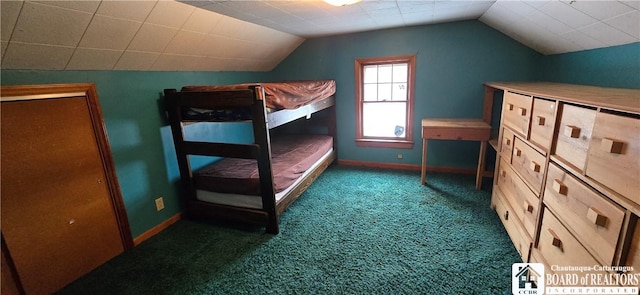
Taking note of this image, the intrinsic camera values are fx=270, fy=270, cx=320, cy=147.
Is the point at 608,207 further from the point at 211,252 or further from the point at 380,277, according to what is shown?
the point at 211,252

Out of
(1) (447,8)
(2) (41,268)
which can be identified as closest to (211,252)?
(2) (41,268)

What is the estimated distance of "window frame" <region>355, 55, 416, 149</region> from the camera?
140 inches

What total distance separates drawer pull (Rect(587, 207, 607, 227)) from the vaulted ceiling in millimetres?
1195

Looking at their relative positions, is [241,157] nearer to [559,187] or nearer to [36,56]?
[36,56]

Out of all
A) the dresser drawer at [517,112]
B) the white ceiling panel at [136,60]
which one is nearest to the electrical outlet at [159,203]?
the white ceiling panel at [136,60]

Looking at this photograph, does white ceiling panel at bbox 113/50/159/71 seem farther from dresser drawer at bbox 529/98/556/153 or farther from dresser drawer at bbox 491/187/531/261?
dresser drawer at bbox 491/187/531/261

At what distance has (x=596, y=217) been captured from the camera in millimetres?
1067

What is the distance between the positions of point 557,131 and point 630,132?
0.53 m

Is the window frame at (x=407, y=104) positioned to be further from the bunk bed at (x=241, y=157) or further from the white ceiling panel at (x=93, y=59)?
the white ceiling panel at (x=93, y=59)

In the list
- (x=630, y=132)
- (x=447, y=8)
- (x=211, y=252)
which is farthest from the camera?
(x=447, y=8)

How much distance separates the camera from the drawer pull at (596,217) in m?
1.04

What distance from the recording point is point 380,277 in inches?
70.8

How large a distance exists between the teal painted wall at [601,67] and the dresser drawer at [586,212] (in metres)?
1.06

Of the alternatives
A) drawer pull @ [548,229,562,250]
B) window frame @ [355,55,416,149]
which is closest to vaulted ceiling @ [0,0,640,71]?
window frame @ [355,55,416,149]
